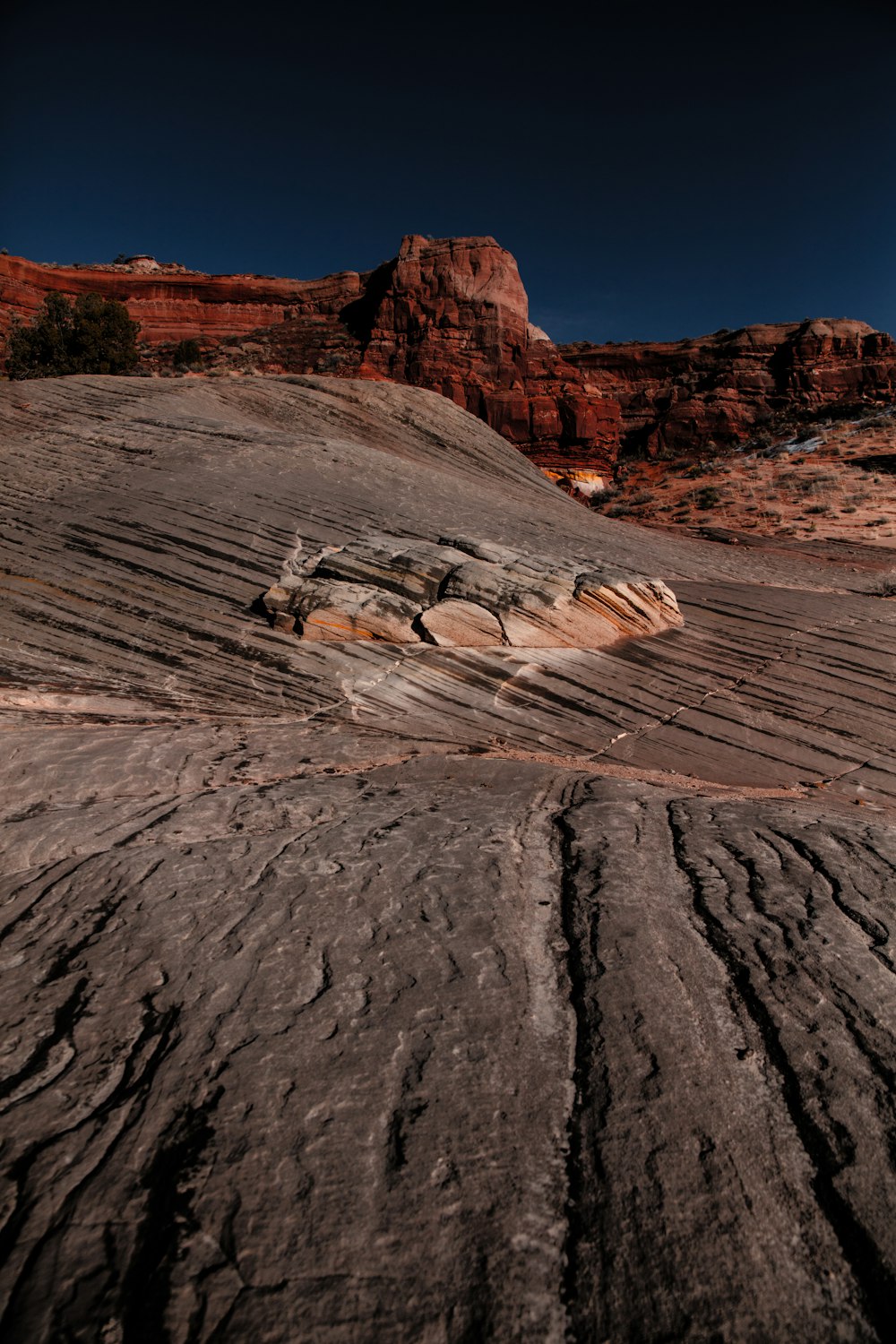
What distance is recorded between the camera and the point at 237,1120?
2.39 metres

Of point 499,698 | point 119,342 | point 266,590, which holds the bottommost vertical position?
point 499,698

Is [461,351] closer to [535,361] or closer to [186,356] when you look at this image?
[535,361]

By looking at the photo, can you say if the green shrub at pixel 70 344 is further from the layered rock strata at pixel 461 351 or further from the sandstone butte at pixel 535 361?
the layered rock strata at pixel 461 351

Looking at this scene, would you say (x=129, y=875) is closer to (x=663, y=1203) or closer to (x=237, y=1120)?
(x=237, y=1120)

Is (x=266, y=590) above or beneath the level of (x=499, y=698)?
above

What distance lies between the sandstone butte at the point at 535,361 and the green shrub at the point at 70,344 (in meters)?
6.20

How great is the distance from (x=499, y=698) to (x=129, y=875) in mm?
4908

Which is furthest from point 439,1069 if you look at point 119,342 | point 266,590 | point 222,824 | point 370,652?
point 119,342

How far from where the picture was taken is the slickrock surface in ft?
6.40

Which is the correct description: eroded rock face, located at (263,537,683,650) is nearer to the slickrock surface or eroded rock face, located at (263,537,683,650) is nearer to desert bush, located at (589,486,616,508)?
the slickrock surface

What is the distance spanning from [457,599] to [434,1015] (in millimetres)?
6447

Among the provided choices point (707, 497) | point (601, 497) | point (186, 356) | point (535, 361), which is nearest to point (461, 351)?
point (535, 361)

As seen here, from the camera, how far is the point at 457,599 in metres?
8.80

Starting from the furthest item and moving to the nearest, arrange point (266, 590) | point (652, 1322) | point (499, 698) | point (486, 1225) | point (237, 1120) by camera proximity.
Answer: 1. point (266, 590)
2. point (499, 698)
3. point (237, 1120)
4. point (486, 1225)
5. point (652, 1322)
